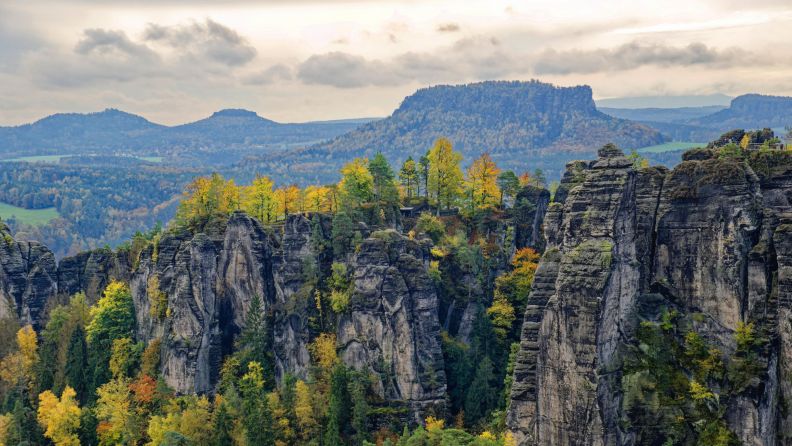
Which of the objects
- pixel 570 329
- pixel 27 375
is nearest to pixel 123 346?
pixel 27 375

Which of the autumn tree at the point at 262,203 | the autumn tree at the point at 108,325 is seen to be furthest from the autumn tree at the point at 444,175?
the autumn tree at the point at 108,325

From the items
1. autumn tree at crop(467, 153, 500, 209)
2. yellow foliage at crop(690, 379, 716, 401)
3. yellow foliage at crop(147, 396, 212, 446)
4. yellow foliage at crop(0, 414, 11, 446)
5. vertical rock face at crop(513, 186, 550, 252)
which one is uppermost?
autumn tree at crop(467, 153, 500, 209)

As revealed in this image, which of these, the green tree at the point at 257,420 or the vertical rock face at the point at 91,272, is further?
the vertical rock face at the point at 91,272

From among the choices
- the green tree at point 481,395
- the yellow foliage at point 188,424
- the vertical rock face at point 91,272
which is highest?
the vertical rock face at point 91,272

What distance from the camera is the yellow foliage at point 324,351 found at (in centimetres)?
7925

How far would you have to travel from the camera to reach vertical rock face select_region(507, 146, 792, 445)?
175 feet

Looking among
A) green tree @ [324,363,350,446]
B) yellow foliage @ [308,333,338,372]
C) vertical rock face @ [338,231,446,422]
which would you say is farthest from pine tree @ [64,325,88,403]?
green tree @ [324,363,350,446]

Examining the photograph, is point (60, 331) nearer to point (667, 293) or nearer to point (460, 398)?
point (460, 398)

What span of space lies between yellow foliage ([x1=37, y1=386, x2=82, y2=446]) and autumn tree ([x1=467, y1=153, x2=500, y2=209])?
51475 mm

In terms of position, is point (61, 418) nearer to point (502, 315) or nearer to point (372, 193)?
point (372, 193)

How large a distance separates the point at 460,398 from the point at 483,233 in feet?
74.5

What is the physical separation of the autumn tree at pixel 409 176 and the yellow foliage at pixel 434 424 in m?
36.1

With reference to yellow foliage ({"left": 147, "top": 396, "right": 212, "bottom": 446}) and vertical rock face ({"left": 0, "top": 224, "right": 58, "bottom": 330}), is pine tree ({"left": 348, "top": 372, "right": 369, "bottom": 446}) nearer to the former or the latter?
yellow foliage ({"left": 147, "top": 396, "right": 212, "bottom": 446})

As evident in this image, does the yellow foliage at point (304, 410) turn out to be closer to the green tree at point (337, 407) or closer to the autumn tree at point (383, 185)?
the green tree at point (337, 407)
